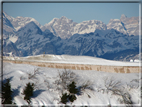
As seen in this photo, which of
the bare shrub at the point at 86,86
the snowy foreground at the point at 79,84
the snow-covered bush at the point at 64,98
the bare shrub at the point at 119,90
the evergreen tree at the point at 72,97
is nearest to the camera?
the snow-covered bush at the point at 64,98

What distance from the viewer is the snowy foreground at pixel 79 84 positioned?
40.1 metres

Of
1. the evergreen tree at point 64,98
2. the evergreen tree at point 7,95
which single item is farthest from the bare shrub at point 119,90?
the evergreen tree at point 7,95

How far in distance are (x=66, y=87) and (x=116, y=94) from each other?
39.8ft

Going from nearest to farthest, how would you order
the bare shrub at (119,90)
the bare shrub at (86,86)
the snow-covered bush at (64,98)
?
the snow-covered bush at (64,98) → the bare shrub at (119,90) → the bare shrub at (86,86)

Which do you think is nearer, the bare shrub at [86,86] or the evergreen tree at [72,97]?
the evergreen tree at [72,97]

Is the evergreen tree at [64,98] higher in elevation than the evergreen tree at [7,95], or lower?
lower

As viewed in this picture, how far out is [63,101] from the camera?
129 ft

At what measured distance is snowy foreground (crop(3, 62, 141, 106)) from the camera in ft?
132

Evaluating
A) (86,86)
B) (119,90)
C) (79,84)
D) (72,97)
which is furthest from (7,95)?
(119,90)

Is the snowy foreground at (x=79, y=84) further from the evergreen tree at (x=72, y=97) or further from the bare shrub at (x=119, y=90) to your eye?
the evergreen tree at (x=72, y=97)

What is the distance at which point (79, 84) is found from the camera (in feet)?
162

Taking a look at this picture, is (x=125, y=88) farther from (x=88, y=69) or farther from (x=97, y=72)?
(x=88, y=69)

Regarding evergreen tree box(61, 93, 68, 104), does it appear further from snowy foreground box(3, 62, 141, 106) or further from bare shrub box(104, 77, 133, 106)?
bare shrub box(104, 77, 133, 106)

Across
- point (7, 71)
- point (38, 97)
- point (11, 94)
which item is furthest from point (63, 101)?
point (7, 71)
